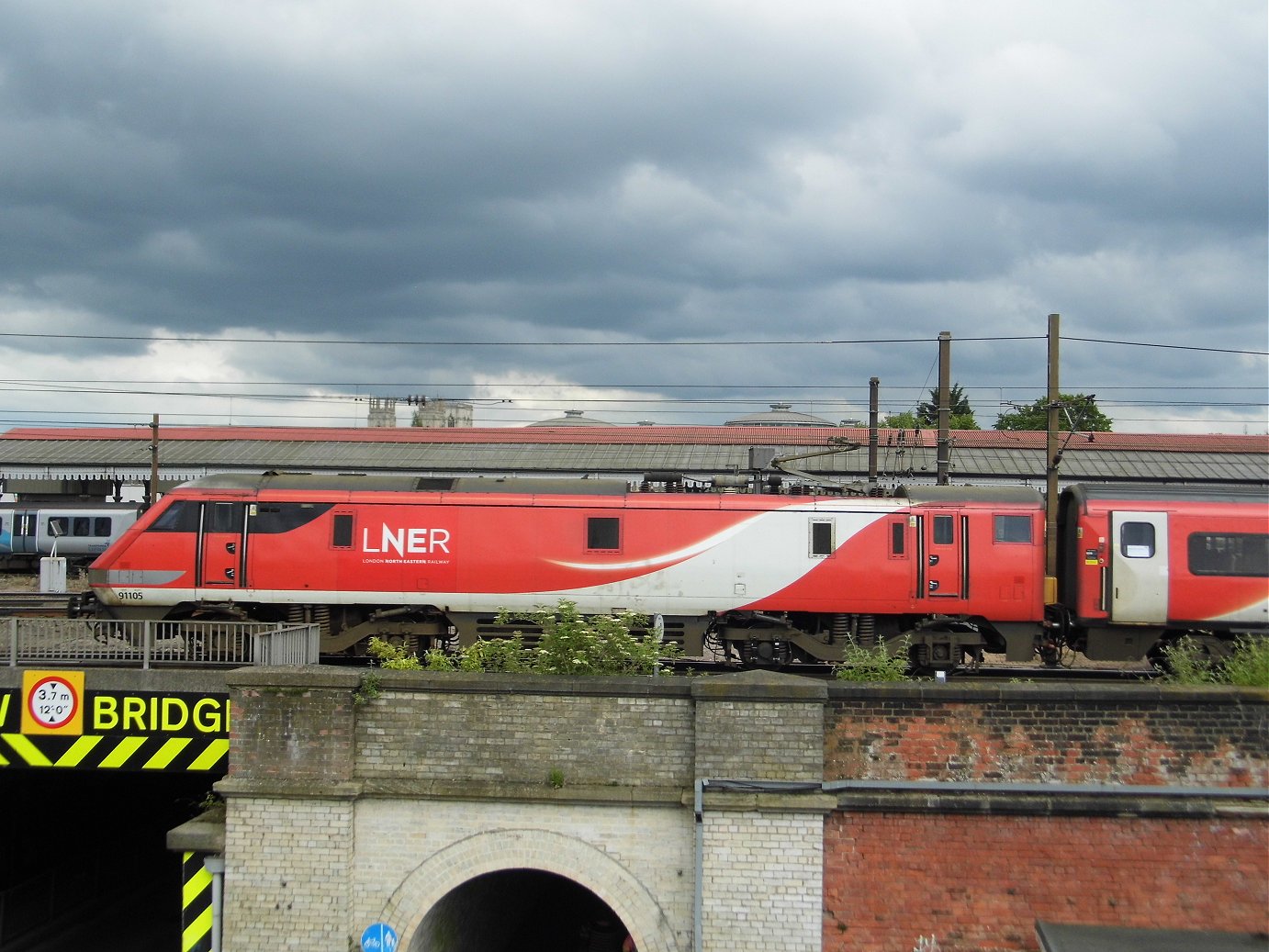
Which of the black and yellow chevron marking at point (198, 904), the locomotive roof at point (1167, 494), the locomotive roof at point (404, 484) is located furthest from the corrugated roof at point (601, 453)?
the black and yellow chevron marking at point (198, 904)

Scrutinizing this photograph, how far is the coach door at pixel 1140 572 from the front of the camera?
1619 cm

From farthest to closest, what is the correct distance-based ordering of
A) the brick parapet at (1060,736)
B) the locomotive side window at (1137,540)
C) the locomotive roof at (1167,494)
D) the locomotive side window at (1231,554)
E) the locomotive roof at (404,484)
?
the locomotive roof at (404,484) < the locomotive roof at (1167,494) < the locomotive side window at (1137,540) < the locomotive side window at (1231,554) < the brick parapet at (1060,736)

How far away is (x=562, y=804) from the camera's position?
10.5 meters

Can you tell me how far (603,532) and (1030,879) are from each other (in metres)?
8.67

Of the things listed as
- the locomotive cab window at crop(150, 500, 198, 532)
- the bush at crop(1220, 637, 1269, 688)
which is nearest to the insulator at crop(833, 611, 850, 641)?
the bush at crop(1220, 637, 1269, 688)

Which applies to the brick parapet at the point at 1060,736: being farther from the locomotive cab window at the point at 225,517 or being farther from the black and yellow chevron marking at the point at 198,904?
the locomotive cab window at the point at 225,517

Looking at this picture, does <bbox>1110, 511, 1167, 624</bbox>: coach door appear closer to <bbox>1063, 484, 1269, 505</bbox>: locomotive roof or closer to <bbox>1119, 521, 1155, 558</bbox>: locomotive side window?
<bbox>1119, 521, 1155, 558</bbox>: locomotive side window

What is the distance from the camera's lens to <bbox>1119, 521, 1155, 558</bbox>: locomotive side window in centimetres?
1627

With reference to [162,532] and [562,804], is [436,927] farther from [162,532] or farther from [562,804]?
[162,532]

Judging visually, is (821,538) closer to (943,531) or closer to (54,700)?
(943,531)

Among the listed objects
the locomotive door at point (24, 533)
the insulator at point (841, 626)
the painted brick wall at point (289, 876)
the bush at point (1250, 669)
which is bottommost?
the painted brick wall at point (289, 876)

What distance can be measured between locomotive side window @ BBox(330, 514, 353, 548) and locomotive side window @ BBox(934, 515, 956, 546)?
31.8ft

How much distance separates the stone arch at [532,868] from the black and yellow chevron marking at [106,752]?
3009mm

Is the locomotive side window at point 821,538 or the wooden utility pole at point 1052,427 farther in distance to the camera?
the wooden utility pole at point 1052,427
